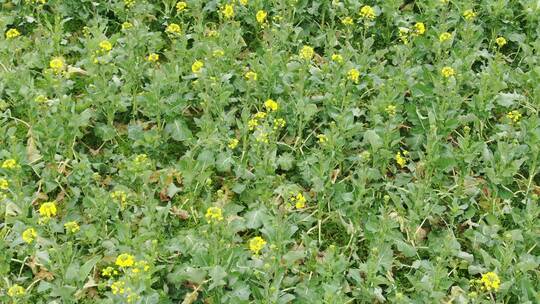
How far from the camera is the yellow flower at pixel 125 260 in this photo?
422cm

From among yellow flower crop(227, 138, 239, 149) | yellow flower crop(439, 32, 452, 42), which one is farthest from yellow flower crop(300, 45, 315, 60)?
yellow flower crop(439, 32, 452, 42)

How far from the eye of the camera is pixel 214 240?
4.39m

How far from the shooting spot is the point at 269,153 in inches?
200

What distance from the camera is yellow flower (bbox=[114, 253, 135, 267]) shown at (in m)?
4.22

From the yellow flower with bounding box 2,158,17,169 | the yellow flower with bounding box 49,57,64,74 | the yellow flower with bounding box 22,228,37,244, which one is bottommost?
the yellow flower with bounding box 22,228,37,244

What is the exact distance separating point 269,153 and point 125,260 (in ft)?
4.35

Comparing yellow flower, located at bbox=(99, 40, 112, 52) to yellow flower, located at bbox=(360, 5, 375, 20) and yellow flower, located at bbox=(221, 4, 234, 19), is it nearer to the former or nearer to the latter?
yellow flower, located at bbox=(221, 4, 234, 19)

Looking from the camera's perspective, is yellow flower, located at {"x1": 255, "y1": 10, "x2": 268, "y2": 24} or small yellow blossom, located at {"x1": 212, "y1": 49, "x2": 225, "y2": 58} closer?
small yellow blossom, located at {"x1": 212, "y1": 49, "x2": 225, "y2": 58}

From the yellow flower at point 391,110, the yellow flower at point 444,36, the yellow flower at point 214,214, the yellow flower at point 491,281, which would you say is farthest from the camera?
the yellow flower at point 444,36

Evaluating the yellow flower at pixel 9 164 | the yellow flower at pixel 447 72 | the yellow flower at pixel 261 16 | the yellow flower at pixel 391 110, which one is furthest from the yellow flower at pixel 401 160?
the yellow flower at pixel 9 164

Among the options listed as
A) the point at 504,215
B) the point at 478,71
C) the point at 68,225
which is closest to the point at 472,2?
the point at 478,71

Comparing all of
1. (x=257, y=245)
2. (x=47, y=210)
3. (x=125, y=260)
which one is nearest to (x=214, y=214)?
(x=257, y=245)

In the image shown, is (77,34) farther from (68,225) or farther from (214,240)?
(214,240)

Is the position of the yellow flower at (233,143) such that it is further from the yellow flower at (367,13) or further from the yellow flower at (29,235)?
the yellow flower at (367,13)
